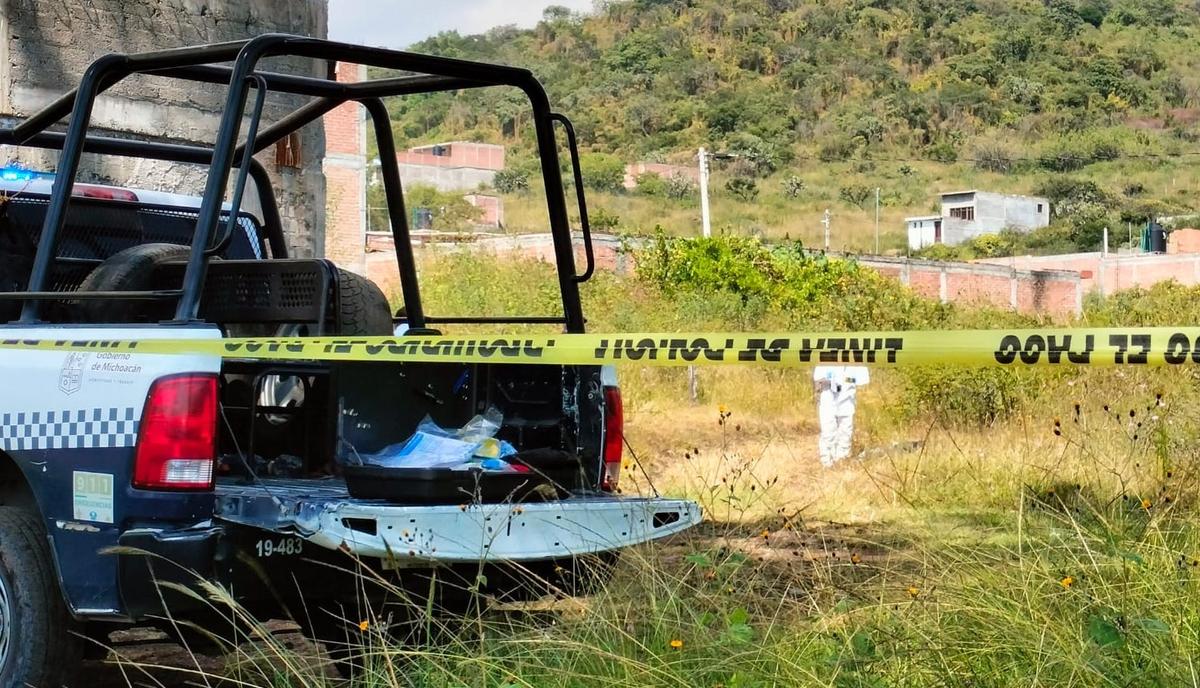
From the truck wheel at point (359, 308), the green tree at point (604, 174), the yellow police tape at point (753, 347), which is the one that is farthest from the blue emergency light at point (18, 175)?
the green tree at point (604, 174)

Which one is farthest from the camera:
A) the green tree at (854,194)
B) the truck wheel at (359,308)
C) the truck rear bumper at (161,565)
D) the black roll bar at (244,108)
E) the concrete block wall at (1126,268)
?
the green tree at (854,194)

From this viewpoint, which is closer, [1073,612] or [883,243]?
[1073,612]

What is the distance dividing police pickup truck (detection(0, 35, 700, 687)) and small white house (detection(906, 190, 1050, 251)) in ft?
221

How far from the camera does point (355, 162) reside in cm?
3925

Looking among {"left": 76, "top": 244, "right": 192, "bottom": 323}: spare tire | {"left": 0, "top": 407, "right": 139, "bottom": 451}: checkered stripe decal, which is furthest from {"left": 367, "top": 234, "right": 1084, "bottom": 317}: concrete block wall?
{"left": 0, "top": 407, "right": 139, "bottom": 451}: checkered stripe decal

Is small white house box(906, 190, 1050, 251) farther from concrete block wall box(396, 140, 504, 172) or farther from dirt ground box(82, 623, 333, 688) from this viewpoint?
dirt ground box(82, 623, 333, 688)

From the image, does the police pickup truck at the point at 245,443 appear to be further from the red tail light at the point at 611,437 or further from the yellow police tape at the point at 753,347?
the yellow police tape at the point at 753,347

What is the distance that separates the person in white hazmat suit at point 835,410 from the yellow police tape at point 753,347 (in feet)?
26.3

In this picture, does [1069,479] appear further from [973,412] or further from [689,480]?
[973,412]

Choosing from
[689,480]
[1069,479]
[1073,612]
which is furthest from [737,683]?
[689,480]

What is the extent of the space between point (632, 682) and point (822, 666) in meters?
0.54

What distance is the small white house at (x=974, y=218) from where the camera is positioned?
71188 millimetres

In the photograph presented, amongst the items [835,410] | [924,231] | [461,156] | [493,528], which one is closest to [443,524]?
[493,528]

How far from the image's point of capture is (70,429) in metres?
4.11
